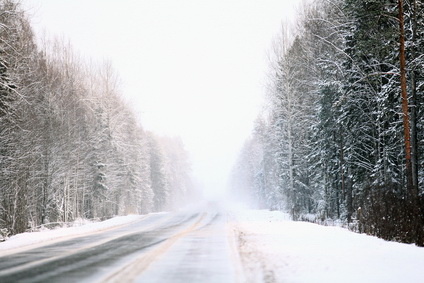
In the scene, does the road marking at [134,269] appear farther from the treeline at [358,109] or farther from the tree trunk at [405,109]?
the tree trunk at [405,109]

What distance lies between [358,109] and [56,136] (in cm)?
1977

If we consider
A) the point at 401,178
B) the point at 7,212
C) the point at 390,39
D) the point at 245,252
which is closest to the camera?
the point at 245,252

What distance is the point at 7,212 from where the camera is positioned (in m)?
18.8

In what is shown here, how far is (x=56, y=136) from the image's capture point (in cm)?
2784

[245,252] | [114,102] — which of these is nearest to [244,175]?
[114,102]

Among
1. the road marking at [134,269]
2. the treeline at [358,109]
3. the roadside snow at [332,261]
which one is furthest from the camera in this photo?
the treeline at [358,109]

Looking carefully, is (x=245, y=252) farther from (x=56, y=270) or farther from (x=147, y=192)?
(x=147, y=192)

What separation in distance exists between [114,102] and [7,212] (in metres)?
23.8

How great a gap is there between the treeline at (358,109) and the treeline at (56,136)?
1413 centimetres

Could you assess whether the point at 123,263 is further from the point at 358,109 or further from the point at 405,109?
the point at 358,109

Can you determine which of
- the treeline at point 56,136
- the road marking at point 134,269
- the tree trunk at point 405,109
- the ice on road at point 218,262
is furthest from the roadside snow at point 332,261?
the treeline at point 56,136

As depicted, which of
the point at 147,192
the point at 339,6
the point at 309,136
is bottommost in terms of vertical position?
the point at 147,192

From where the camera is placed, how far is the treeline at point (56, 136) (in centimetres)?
1861

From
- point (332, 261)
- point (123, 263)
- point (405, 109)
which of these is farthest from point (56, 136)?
point (332, 261)
